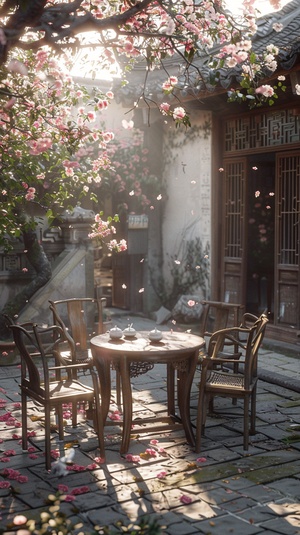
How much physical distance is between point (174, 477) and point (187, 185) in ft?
24.8

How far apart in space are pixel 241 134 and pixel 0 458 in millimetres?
6953

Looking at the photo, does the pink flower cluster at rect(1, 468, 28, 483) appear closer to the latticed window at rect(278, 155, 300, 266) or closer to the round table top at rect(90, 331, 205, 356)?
the round table top at rect(90, 331, 205, 356)

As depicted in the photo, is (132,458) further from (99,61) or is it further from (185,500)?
(99,61)

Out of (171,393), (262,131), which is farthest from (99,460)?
(262,131)

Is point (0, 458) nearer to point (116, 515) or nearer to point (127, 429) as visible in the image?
point (127, 429)

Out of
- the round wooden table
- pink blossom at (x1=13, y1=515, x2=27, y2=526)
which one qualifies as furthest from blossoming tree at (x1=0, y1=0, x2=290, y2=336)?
pink blossom at (x1=13, y1=515, x2=27, y2=526)

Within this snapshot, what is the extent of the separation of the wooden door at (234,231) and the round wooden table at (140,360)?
187 inches

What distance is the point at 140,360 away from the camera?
5578 millimetres

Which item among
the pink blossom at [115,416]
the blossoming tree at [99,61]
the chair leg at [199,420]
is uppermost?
the blossoming tree at [99,61]

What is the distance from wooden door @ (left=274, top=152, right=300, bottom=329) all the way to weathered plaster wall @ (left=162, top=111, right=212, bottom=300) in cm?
161

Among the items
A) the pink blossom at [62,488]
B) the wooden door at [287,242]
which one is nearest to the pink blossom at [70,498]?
the pink blossom at [62,488]

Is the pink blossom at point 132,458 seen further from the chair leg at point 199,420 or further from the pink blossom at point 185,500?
the pink blossom at point 185,500

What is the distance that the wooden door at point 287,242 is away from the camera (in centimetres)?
969

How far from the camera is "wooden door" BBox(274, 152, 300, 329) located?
31.8ft
